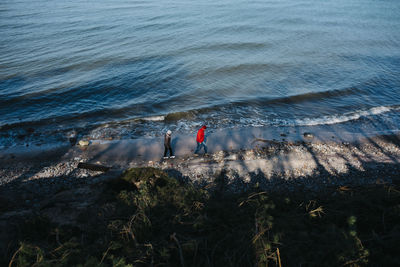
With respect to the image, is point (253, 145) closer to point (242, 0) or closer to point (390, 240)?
point (390, 240)

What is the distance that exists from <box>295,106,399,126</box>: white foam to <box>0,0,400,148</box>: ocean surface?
0.07 metres

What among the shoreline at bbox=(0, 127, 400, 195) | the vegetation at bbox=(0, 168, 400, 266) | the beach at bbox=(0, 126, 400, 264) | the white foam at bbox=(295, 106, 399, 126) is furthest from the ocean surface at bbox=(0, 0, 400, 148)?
the vegetation at bbox=(0, 168, 400, 266)

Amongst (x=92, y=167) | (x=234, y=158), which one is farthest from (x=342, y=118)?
(x=92, y=167)

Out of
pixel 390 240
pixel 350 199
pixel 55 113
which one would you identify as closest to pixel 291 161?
pixel 350 199

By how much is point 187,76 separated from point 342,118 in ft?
46.8

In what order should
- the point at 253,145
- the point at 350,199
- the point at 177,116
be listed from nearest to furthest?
the point at 350,199
the point at 253,145
the point at 177,116

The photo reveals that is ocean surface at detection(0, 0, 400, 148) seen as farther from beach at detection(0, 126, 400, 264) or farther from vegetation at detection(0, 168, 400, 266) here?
vegetation at detection(0, 168, 400, 266)

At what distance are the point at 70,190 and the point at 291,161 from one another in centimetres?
972

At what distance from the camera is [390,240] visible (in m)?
4.50

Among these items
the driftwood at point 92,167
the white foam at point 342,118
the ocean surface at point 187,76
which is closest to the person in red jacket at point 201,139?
the ocean surface at point 187,76

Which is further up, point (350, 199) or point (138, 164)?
point (350, 199)

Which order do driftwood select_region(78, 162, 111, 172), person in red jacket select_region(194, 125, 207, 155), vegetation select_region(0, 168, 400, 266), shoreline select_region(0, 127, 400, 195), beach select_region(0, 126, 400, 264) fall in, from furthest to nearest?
person in red jacket select_region(194, 125, 207, 155)
driftwood select_region(78, 162, 111, 172)
shoreline select_region(0, 127, 400, 195)
beach select_region(0, 126, 400, 264)
vegetation select_region(0, 168, 400, 266)

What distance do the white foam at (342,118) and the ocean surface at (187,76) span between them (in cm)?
7

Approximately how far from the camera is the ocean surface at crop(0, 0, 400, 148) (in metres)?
16.8
